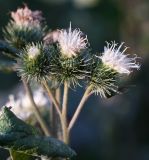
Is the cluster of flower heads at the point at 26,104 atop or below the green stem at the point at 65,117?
atop

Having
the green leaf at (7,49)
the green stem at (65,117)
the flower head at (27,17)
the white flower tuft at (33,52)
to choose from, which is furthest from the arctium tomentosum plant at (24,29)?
the green stem at (65,117)

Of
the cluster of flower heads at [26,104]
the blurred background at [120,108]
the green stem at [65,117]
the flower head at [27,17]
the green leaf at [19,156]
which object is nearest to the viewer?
the green leaf at [19,156]

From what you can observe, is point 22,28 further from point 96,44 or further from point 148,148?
Answer: point 96,44

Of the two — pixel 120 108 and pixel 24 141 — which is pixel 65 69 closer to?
pixel 24 141

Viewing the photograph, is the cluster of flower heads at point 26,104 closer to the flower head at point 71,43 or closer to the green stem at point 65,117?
the green stem at point 65,117

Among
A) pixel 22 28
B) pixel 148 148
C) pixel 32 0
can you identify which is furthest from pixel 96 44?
pixel 22 28

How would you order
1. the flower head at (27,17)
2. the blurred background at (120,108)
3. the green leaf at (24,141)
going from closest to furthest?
the green leaf at (24,141), the flower head at (27,17), the blurred background at (120,108)

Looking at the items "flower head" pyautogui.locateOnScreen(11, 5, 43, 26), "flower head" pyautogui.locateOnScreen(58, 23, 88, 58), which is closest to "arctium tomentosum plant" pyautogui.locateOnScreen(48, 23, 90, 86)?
"flower head" pyautogui.locateOnScreen(58, 23, 88, 58)
